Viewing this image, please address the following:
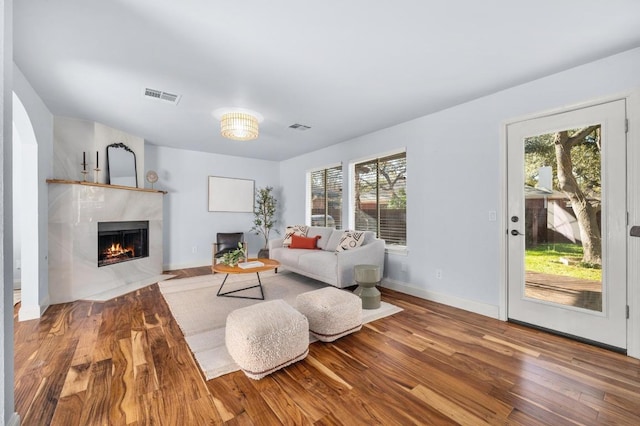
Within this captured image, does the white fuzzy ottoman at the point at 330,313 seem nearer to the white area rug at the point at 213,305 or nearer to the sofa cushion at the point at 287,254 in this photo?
the white area rug at the point at 213,305

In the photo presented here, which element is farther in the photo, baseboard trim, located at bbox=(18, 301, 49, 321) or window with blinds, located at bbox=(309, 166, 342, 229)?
window with blinds, located at bbox=(309, 166, 342, 229)

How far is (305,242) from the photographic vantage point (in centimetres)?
484

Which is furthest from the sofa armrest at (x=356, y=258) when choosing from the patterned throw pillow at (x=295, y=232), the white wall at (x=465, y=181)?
the patterned throw pillow at (x=295, y=232)

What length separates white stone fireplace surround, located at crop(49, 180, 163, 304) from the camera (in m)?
3.36

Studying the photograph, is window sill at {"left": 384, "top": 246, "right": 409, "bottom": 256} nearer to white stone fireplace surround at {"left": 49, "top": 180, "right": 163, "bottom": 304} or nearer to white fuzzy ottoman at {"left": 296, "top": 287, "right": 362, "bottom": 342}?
white fuzzy ottoman at {"left": 296, "top": 287, "right": 362, "bottom": 342}

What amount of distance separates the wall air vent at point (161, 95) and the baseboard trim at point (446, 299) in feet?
12.2

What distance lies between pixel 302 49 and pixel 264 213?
4.54 metres

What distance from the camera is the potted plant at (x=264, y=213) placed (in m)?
6.29

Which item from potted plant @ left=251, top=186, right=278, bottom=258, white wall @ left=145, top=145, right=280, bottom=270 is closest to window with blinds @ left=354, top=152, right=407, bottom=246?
potted plant @ left=251, top=186, right=278, bottom=258

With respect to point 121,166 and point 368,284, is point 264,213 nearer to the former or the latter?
point 121,166

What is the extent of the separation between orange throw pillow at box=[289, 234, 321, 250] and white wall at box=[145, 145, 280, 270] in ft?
6.05

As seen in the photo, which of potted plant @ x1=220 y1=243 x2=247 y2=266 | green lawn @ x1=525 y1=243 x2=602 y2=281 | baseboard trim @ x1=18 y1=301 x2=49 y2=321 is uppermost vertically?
green lawn @ x1=525 y1=243 x2=602 y2=281

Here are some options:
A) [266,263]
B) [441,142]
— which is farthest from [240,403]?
[441,142]

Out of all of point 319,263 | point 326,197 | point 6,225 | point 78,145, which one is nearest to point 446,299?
point 319,263
